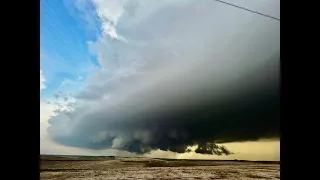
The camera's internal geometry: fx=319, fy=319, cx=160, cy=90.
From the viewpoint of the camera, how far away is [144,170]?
965 cm

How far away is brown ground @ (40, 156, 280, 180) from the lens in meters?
8.34

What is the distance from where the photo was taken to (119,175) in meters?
8.51

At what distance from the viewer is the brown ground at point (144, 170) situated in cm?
834
